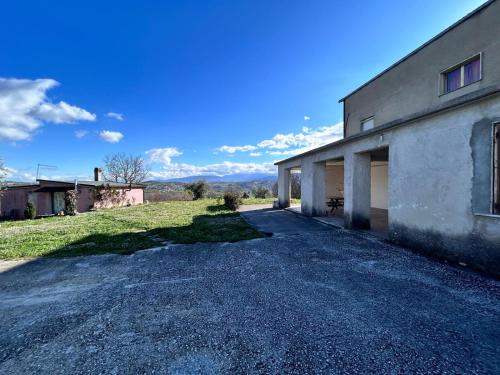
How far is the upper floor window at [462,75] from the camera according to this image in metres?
7.16

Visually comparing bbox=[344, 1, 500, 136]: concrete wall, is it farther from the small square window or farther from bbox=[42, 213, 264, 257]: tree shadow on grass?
bbox=[42, 213, 264, 257]: tree shadow on grass

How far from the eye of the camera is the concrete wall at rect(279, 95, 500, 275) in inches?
160

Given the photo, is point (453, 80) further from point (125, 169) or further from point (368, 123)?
point (125, 169)

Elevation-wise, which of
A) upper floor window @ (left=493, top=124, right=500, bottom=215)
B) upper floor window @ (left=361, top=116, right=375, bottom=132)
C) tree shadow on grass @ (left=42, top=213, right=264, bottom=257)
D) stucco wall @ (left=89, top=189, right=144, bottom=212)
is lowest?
tree shadow on grass @ (left=42, top=213, right=264, bottom=257)

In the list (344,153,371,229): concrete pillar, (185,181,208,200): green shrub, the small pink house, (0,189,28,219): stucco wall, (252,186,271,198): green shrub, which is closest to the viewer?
(344,153,371,229): concrete pillar

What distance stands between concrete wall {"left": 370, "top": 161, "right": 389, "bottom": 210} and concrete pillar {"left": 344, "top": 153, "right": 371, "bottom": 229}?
245 inches

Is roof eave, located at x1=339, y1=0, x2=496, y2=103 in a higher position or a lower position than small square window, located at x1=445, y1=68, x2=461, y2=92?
Answer: higher

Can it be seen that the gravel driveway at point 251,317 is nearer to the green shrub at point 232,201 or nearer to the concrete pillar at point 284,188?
the concrete pillar at point 284,188

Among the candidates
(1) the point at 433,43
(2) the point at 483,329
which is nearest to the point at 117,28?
(1) the point at 433,43

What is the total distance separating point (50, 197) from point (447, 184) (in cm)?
2547

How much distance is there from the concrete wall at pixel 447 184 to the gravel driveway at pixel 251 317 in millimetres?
588

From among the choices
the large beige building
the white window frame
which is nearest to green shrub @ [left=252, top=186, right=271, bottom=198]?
the large beige building

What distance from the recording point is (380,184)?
13758 mm

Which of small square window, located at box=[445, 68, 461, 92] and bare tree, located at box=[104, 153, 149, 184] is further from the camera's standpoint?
bare tree, located at box=[104, 153, 149, 184]
